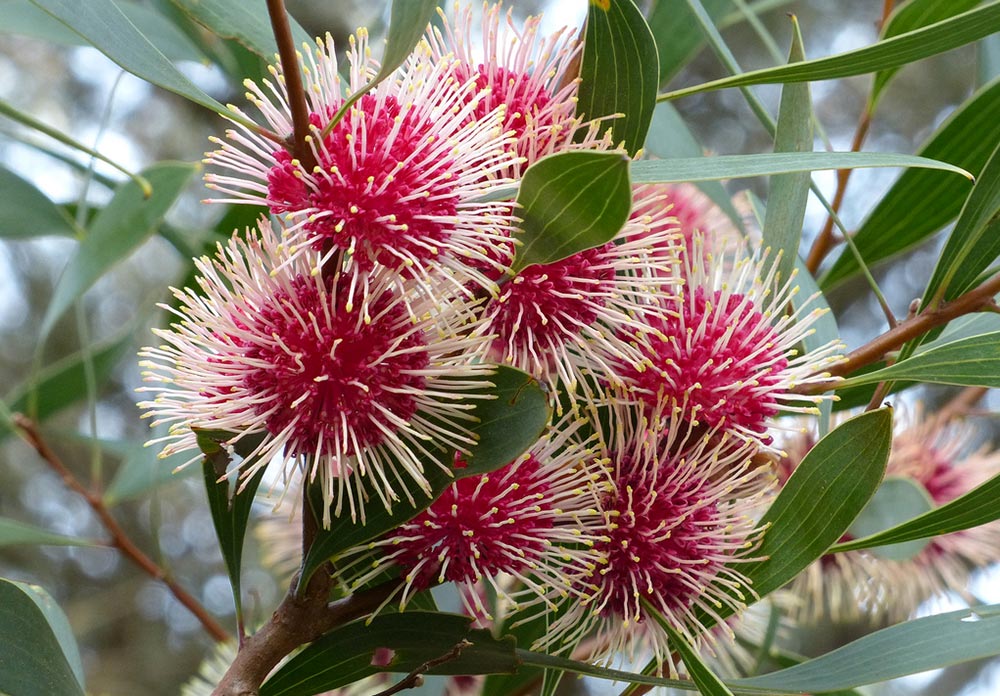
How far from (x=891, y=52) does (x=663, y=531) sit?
1.63ft

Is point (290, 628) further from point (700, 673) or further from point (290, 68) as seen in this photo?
point (290, 68)

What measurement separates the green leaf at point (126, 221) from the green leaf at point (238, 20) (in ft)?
1.20

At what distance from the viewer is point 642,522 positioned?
0.96 metres

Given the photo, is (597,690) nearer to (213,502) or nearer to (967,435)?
(967,435)

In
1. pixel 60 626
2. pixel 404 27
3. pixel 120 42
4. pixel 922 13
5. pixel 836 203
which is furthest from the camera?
pixel 836 203

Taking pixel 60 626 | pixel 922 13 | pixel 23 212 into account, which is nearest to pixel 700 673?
pixel 60 626

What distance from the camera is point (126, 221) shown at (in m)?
1.36

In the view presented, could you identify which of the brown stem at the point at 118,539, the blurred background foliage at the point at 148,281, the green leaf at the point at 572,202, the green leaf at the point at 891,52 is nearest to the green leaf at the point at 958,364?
the green leaf at the point at 891,52

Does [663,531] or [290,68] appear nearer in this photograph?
[290,68]

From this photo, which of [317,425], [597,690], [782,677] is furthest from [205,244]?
[597,690]

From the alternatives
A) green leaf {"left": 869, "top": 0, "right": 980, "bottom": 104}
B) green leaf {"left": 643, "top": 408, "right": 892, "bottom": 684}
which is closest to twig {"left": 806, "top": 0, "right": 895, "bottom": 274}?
green leaf {"left": 869, "top": 0, "right": 980, "bottom": 104}

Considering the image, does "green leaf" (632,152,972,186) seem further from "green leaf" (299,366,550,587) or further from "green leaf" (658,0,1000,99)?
"green leaf" (299,366,550,587)

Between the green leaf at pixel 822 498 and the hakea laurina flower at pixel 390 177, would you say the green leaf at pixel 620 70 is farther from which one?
the green leaf at pixel 822 498

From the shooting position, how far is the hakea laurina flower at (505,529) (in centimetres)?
90
